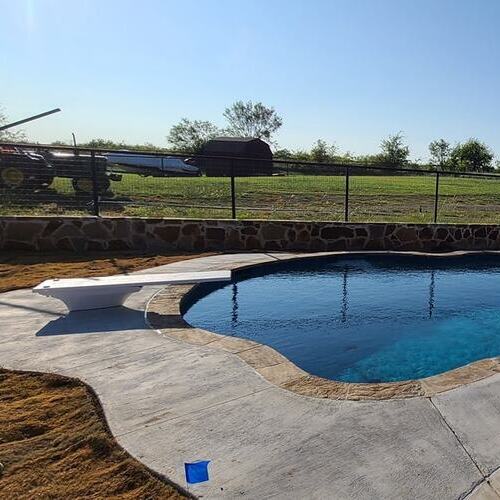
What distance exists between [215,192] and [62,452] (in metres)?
15.1

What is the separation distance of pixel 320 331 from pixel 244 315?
3.50 feet

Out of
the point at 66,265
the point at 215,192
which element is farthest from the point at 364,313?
the point at 215,192

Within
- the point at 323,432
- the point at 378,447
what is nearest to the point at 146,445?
the point at 323,432

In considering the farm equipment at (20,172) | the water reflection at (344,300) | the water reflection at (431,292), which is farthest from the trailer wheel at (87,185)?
the water reflection at (431,292)

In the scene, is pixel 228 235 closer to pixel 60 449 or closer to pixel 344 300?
pixel 344 300

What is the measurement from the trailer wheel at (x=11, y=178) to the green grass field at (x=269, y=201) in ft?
1.17

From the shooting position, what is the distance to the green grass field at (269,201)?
1128 centimetres

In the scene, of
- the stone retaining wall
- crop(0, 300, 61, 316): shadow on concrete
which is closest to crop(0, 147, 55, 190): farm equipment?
the stone retaining wall

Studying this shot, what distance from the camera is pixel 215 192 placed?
1719 cm

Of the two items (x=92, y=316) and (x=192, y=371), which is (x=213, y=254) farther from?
(x=192, y=371)

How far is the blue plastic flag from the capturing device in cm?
227

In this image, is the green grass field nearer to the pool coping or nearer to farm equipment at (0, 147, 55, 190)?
farm equipment at (0, 147, 55, 190)

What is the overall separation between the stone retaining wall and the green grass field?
104 cm

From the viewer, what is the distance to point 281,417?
2828mm
